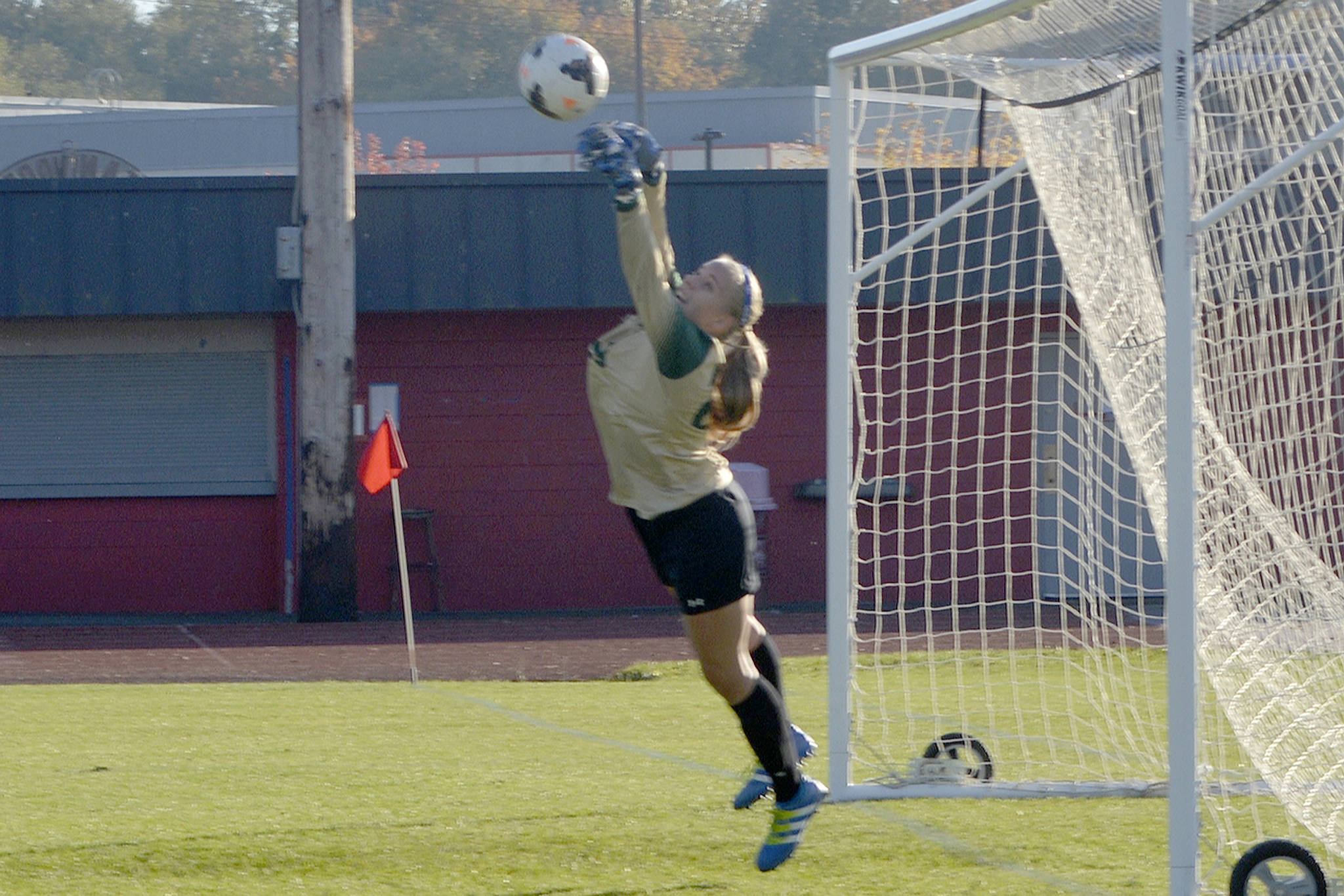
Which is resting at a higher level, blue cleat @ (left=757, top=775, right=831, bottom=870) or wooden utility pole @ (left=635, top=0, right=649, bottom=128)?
wooden utility pole @ (left=635, top=0, right=649, bottom=128)

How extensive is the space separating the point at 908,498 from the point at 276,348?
6.77m

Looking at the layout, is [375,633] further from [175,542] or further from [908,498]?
[908,498]

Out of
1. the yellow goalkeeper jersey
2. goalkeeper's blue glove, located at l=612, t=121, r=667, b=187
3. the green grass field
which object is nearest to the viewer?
goalkeeper's blue glove, located at l=612, t=121, r=667, b=187

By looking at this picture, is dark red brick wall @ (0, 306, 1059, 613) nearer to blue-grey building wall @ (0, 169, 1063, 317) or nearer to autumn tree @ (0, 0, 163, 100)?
blue-grey building wall @ (0, 169, 1063, 317)

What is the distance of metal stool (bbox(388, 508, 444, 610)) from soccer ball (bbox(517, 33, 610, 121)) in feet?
36.1

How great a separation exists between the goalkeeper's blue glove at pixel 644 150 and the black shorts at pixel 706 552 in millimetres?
1021

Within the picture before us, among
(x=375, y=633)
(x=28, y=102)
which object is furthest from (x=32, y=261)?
(x=28, y=102)

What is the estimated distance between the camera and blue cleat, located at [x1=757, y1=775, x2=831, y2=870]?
5.24 m

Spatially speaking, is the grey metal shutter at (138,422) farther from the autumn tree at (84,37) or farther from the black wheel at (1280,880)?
the autumn tree at (84,37)

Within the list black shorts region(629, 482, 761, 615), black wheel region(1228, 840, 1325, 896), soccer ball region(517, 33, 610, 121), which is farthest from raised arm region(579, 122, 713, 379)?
black wheel region(1228, 840, 1325, 896)

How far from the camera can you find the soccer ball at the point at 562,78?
6039mm

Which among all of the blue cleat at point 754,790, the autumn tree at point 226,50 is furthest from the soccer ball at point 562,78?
the autumn tree at point 226,50

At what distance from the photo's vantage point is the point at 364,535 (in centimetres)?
1698

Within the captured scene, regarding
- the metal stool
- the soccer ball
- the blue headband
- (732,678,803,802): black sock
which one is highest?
the soccer ball
